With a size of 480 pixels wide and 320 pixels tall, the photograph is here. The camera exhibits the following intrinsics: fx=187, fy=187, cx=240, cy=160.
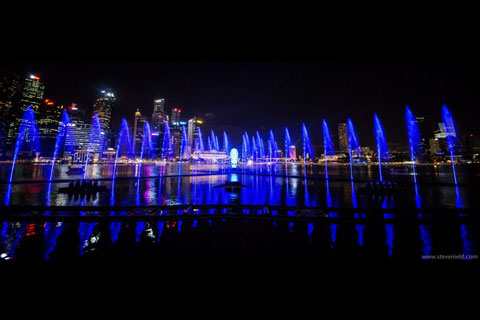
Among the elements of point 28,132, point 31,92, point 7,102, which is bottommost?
point 28,132

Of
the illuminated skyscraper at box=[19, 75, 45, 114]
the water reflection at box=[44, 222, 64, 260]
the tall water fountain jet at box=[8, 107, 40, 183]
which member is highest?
the illuminated skyscraper at box=[19, 75, 45, 114]

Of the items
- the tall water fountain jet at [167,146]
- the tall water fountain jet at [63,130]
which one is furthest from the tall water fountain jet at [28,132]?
the tall water fountain jet at [167,146]

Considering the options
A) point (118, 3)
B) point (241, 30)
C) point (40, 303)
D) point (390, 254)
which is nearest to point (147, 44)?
point (118, 3)

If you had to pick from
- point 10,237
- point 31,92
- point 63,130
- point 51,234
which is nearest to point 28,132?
point 63,130

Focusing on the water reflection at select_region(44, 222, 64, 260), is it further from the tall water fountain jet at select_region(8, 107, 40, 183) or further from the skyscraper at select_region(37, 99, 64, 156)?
the skyscraper at select_region(37, 99, 64, 156)

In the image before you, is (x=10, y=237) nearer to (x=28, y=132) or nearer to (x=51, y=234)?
(x=51, y=234)

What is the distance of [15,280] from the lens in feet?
10.2

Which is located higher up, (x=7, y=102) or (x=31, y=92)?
(x=31, y=92)

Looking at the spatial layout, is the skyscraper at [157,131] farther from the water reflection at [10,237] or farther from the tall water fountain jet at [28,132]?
the water reflection at [10,237]

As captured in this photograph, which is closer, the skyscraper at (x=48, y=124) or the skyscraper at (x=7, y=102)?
the skyscraper at (x=7, y=102)

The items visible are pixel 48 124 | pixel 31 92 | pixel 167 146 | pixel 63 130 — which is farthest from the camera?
pixel 167 146

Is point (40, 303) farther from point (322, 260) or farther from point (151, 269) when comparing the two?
point (322, 260)

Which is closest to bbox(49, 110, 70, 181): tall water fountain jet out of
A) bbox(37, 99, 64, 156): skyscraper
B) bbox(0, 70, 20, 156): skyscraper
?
bbox(37, 99, 64, 156): skyscraper

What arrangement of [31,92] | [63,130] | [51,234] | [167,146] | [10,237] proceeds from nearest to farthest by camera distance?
[10,237], [51,234], [31,92], [63,130], [167,146]
